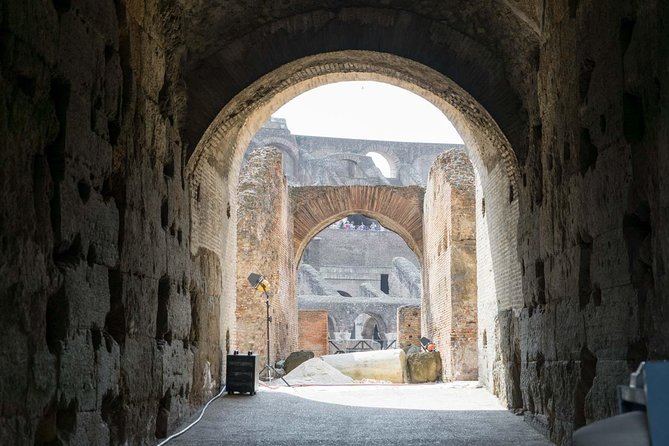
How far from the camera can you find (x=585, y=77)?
5.07m

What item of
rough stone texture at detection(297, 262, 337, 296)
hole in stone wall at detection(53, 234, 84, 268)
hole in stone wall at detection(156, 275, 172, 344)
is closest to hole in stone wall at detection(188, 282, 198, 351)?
hole in stone wall at detection(156, 275, 172, 344)

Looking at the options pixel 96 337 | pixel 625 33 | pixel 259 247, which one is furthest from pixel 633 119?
pixel 259 247

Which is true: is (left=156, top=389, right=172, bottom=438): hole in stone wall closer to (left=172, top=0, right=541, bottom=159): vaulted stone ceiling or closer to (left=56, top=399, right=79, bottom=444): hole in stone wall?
(left=56, top=399, right=79, bottom=444): hole in stone wall

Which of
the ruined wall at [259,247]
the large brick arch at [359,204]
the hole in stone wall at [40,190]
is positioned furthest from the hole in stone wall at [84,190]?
the large brick arch at [359,204]

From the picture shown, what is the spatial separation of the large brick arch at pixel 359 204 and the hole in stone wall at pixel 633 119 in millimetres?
15899

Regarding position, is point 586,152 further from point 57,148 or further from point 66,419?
point 66,419

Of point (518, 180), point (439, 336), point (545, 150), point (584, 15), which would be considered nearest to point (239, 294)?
point (439, 336)

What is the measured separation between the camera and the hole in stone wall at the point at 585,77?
4.96m

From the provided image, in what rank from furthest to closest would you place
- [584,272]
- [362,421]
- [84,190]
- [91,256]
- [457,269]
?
[457,269], [362,421], [584,272], [91,256], [84,190]

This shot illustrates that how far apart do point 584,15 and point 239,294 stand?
12027 mm

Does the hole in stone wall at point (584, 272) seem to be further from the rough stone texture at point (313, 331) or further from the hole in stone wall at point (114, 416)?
the rough stone texture at point (313, 331)

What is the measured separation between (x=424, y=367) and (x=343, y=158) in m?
27.9

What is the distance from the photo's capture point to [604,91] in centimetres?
466

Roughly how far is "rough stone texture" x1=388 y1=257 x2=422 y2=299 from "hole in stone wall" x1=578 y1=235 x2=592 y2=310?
28971 millimetres
